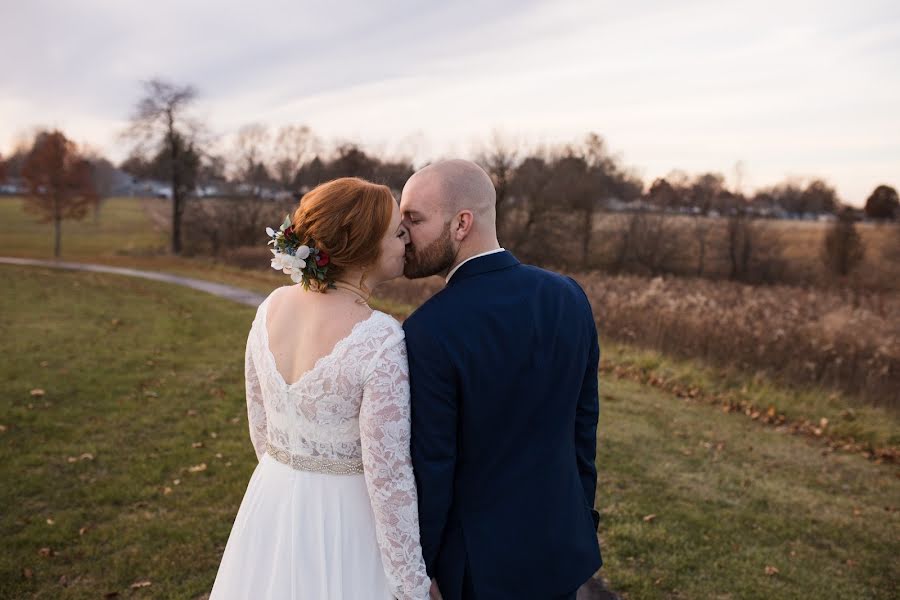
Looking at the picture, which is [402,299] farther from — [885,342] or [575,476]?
[575,476]

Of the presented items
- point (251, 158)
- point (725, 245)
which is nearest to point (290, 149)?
point (251, 158)

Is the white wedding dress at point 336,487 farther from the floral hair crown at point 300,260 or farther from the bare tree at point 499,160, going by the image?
the bare tree at point 499,160

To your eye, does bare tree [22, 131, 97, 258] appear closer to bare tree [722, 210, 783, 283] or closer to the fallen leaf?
the fallen leaf

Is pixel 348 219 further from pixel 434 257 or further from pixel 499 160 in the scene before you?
pixel 499 160

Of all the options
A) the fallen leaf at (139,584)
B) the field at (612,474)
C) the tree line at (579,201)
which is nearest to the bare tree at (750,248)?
the tree line at (579,201)

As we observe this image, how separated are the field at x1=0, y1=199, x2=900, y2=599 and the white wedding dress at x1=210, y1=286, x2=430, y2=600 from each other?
2.36 m

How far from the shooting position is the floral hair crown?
7.13ft

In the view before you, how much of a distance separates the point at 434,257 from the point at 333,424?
701mm

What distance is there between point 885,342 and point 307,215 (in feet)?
36.3

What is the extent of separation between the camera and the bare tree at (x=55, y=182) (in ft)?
109

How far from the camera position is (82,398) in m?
8.29

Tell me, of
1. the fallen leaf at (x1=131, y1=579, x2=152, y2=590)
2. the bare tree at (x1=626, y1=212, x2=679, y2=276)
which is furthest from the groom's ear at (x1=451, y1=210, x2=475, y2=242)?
the bare tree at (x1=626, y1=212, x2=679, y2=276)

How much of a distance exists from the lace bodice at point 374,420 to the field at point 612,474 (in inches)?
109

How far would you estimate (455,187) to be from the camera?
2.28 metres
